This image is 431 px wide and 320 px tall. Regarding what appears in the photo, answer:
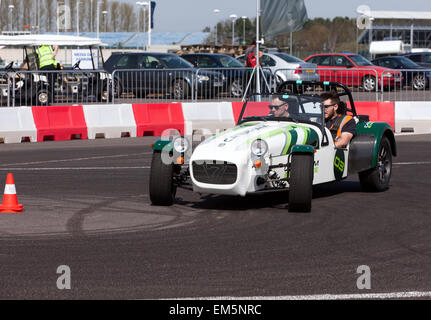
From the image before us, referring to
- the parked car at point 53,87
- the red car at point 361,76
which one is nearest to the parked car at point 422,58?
the red car at point 361,76

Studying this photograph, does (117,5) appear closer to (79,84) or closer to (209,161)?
(79,84)

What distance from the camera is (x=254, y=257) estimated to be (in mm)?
7480

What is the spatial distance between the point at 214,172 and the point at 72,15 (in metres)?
112

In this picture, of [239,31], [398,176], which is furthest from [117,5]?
[398,176]

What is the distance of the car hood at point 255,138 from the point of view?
9.55 metres

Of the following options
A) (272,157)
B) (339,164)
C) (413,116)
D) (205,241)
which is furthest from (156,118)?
(205,241)

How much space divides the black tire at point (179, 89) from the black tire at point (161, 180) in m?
12.5

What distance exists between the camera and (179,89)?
75.3 ft

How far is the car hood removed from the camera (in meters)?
9.55

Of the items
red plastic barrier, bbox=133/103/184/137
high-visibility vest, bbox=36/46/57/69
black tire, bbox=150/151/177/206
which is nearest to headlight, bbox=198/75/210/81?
red plastic barrier, bbox=133/103/184/137

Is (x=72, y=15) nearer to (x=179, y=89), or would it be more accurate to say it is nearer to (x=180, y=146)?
(x=179, y=89)

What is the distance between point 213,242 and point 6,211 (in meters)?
2.73

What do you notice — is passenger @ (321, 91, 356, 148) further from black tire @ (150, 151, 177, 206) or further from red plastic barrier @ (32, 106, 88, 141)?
red plastic barrier @ (32, 106, 88, 141)

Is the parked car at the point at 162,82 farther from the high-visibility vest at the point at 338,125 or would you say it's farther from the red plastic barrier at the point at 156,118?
the high-visibility vest at the point at 338,125
